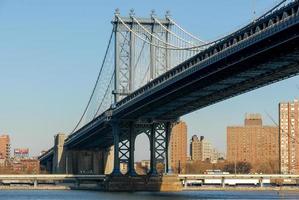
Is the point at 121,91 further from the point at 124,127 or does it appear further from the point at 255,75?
the point at 255,75

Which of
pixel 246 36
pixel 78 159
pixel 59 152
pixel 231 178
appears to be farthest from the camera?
pixel 78 159

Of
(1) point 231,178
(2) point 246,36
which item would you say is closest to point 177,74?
(2) point 246,36

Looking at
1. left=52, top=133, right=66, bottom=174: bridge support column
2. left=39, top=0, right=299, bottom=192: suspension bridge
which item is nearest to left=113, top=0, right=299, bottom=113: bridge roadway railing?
left=39, top=0, right=299, bottom=192: suspension bridge

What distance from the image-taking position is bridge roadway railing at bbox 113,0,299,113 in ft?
198

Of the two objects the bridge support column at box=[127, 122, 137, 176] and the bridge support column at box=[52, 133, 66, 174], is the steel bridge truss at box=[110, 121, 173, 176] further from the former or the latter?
the bridge support column at box=[52, 133, 66, 174]

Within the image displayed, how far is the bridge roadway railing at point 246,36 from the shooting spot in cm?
6034

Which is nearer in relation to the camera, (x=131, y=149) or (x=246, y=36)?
(x=246, y=36)

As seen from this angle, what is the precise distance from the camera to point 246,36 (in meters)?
67.2

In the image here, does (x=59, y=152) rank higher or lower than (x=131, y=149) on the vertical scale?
higher

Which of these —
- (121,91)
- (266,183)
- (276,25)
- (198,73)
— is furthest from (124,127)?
(266,183)

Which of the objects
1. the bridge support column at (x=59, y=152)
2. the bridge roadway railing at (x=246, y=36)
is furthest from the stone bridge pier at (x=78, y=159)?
the bridge roadway railing at (x=246, y=36)

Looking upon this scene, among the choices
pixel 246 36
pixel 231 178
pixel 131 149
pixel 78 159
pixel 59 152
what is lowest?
pixel 231 178

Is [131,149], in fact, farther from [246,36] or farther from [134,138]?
[246,36]

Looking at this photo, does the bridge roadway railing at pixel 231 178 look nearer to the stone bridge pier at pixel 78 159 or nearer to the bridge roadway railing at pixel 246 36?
the stone bridge pier at pixel 78 159
